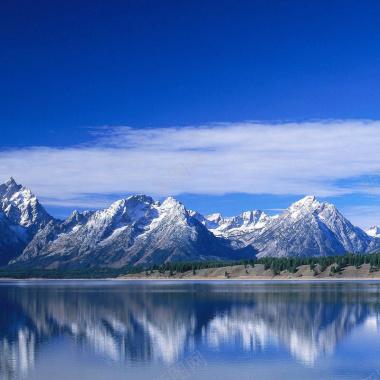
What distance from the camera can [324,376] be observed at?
55438 millimetres

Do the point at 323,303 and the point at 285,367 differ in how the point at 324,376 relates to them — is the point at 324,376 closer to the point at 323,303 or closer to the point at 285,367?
the point at 285,367

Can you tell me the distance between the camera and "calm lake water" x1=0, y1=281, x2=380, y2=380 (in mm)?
58812

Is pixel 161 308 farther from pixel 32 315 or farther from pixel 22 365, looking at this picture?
pixel 22 365

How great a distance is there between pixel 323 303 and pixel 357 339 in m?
57.2

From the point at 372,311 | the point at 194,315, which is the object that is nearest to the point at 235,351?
the point at 194,315

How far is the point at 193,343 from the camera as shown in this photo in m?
77.1

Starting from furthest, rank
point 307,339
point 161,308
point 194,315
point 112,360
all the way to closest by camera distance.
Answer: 1. point 161,308
2. point 194,315
3. point 307,339
4. point 112,360

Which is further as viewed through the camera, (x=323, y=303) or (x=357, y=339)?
(x=323, y=303)

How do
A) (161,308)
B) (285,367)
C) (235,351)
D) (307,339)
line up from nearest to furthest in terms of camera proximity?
(285,367) → (235,351) → (307,339) → (161,308)

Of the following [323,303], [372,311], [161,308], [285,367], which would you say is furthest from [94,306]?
[285,367]

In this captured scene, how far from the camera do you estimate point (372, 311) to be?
375 feet

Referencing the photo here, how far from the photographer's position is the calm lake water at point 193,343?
58.8 metres

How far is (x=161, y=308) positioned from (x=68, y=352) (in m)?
60.0

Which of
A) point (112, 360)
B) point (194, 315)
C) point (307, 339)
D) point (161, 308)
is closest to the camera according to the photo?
point (112, 360)
